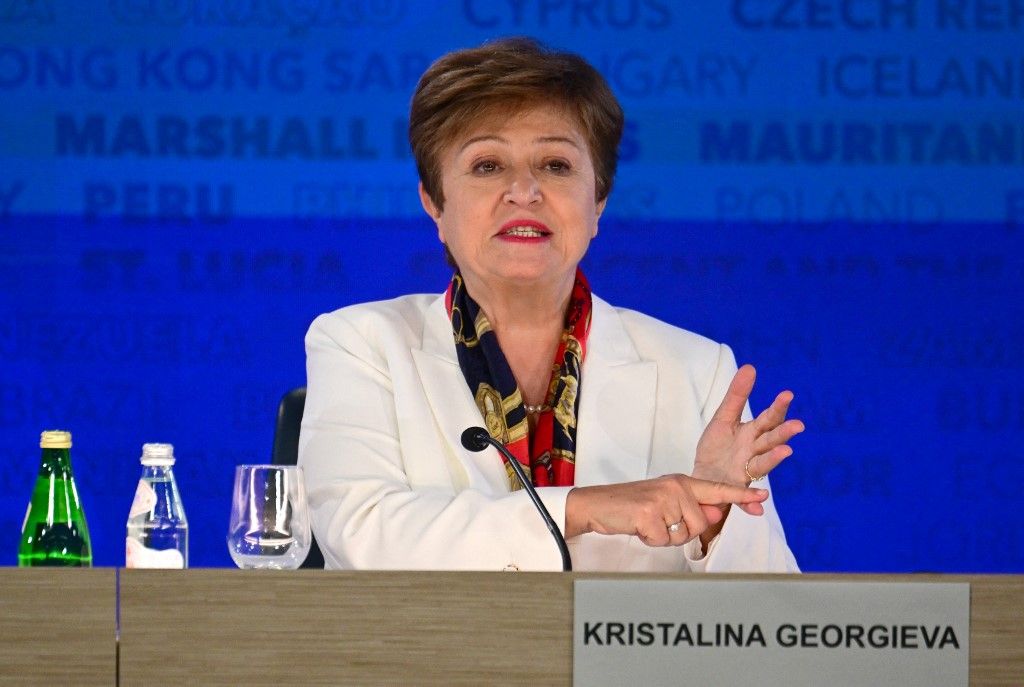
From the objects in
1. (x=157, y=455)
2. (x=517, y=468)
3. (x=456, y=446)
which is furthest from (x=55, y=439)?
(x=456, y=446)

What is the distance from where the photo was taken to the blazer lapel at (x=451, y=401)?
2.13 metres

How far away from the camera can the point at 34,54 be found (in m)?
3.48

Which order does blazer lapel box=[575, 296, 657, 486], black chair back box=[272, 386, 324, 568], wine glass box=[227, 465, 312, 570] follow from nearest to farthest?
wine glass box=[227, 465, 312, 570], blazer lapel box=[575, 296, 657, 486], black chair back box=[272, 386, 324, 568]

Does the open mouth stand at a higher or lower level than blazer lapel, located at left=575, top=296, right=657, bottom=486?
higher

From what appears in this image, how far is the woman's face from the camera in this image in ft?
7.26

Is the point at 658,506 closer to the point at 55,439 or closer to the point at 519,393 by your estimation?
the point at 519,393

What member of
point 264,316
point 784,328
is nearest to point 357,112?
point 264,316

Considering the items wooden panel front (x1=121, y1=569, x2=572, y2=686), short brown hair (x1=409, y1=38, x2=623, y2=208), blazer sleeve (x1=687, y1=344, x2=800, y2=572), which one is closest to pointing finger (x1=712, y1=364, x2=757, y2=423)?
blazer sleeve (x1=687, y1=344, x2=800, y2=572)

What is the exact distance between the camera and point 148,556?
1675mm

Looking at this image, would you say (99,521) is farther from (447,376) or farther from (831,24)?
(831,24)

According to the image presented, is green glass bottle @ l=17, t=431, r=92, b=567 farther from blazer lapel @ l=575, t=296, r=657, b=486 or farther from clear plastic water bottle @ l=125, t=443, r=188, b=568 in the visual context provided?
blazer lapel @ l=575, t=296, r=657, b=486

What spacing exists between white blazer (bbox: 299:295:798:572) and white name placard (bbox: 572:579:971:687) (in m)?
0.50

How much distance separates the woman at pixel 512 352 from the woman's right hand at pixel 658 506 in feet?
0.65

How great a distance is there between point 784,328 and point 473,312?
1403mm
